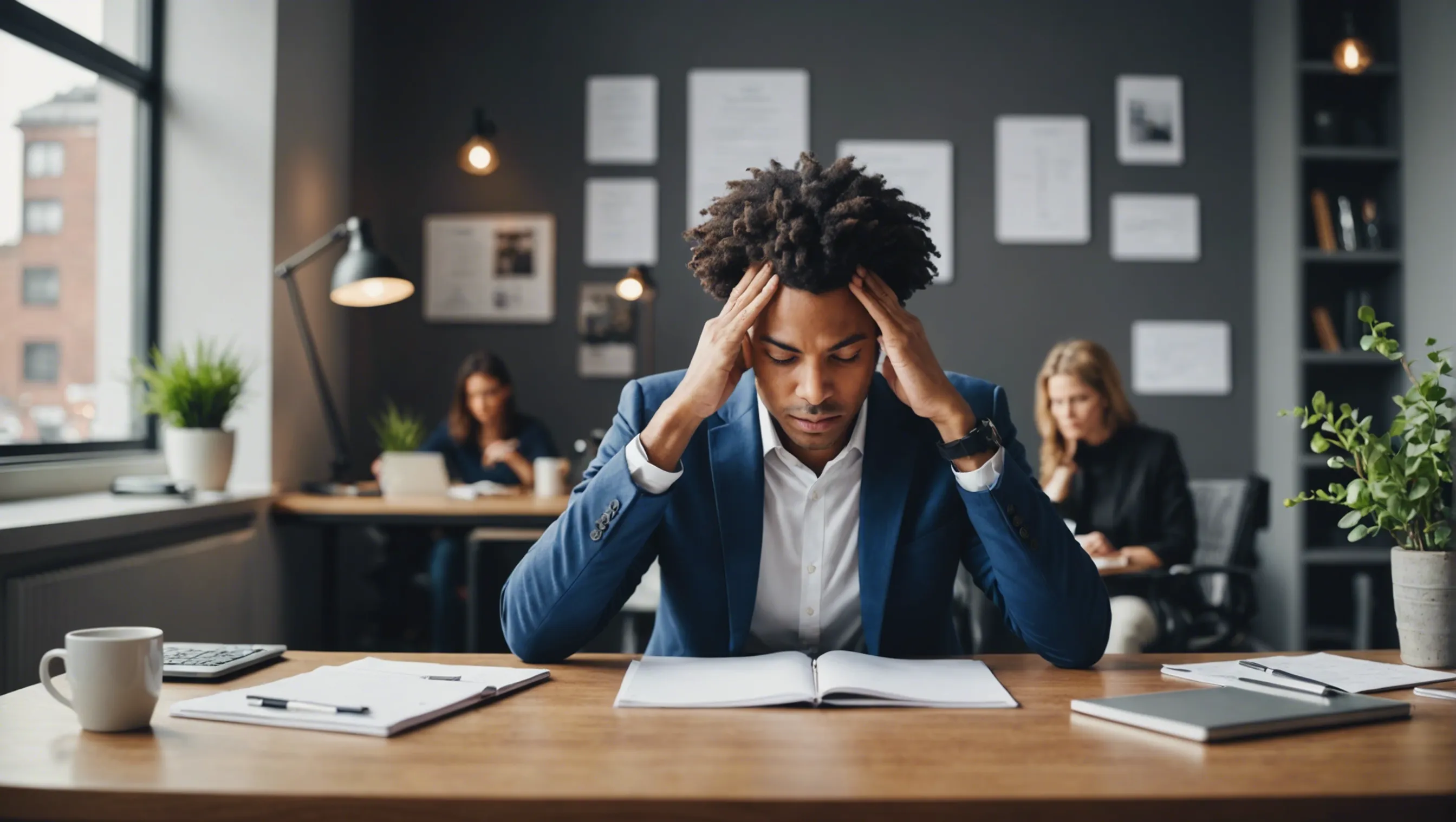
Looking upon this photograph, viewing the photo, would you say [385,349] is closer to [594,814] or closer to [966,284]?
[966,284]

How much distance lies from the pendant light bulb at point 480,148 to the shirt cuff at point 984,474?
115 inches

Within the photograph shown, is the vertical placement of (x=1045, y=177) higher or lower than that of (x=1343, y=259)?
higher

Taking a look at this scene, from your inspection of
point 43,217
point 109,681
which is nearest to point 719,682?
point 109,681

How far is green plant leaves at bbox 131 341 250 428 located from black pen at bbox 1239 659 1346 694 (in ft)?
8.98

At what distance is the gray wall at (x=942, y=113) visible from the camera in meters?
4.47

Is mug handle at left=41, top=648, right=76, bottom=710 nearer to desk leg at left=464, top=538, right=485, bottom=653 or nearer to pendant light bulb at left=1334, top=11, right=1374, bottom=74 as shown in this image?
desk leg at left=464, top=538, right=485, bottom=653

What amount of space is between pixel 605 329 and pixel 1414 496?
3517mm

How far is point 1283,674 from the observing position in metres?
1.21

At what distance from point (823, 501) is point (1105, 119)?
3542 millimetres

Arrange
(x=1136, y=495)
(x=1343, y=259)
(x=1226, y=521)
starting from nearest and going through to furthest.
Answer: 1. (x=1136, y=495)
2. (x=1226, y=521)
3. (x=1343, y=259)

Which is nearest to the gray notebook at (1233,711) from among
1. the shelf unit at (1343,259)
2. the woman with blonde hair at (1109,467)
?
the woman with blonde hair at (1109,467)

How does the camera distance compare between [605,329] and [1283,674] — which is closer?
[1283,674]

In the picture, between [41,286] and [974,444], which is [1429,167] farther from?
[41,286]

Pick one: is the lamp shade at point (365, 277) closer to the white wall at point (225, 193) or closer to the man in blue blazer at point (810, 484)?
the white wall at point (225, 193)
